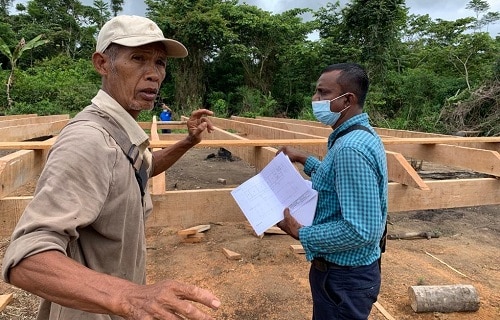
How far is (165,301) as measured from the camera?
31.3 inches

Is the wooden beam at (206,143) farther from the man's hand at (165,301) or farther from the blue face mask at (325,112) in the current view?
the man's hand at (165,301)

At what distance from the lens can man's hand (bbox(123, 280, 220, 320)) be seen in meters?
0.79

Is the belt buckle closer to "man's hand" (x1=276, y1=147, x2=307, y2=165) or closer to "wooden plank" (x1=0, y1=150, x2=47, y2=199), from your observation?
"man's hand" (x1=276, y1=147, x2=307, y2=165)

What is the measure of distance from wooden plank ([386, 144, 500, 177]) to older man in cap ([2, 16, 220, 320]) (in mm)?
3313

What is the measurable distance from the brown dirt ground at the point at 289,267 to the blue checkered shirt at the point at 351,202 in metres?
1.55

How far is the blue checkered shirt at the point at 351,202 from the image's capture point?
158cm

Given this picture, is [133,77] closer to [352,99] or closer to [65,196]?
[65,196]

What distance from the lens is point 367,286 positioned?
1772 mm

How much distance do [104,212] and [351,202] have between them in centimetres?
101

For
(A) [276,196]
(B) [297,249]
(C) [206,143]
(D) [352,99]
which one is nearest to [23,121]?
(C) [206,143]

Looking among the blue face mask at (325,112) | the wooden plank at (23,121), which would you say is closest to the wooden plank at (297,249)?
the blue face mask at (325,112)

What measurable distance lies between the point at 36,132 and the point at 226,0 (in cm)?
1889

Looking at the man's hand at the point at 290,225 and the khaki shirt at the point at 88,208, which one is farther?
the man's hand at the point at 290,225

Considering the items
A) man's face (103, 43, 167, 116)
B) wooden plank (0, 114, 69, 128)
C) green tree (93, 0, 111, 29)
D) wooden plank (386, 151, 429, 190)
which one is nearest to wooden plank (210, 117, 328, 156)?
wooden plank (386, 151, 429, 190)
